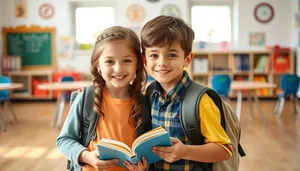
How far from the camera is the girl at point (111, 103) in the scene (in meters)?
1.17

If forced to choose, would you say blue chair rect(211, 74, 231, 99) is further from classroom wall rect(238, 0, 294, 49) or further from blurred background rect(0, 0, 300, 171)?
classroom wall rect(238, 0, 294, 49)

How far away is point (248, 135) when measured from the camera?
4160mm

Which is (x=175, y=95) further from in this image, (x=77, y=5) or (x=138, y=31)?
(x=77, y=5)

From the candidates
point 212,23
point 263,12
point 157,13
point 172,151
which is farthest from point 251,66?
point 172,151

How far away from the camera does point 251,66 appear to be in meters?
7.48

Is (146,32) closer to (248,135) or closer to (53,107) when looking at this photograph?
(248,135)

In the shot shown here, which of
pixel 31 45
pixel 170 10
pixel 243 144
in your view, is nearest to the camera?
pixel 243 144

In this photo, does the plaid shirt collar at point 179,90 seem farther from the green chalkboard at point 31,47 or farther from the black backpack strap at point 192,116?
the green chalkboard at point 31,47

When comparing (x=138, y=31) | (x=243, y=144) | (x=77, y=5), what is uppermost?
(x=77, y=5)

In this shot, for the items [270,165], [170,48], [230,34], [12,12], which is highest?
[12,12]

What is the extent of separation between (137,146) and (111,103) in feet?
0.98

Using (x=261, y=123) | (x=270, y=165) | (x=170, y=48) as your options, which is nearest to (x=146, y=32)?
(x=170, y=48)

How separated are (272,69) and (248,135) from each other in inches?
146

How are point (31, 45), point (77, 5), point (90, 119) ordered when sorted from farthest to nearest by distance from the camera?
1. point (77, 5)
2. point (31, 45)
3. point (90, 119)
